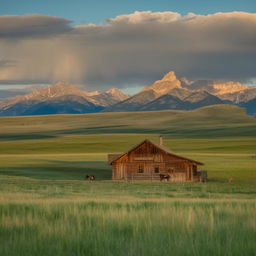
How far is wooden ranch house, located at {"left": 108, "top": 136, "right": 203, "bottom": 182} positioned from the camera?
70812 millimetres

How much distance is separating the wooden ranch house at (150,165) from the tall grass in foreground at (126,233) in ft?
187

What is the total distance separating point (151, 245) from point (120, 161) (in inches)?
2479

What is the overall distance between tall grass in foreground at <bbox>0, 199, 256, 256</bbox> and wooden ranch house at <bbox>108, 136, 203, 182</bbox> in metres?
57.0

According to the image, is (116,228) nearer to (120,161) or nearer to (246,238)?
(246,238)

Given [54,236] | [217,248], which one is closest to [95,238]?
[54,236]

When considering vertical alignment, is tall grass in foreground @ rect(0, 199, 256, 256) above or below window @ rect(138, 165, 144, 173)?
below

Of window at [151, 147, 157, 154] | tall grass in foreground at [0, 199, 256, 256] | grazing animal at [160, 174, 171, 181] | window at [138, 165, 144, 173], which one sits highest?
window at [151, 147, 157, 154]

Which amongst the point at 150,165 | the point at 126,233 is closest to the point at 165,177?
the point at 150,165

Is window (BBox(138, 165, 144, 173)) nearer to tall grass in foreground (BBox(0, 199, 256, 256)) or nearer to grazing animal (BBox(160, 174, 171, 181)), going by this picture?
grazing animal (BBox(160, 174, 171, 181))

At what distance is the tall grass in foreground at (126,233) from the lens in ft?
30.0

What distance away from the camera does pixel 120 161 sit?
7244cm

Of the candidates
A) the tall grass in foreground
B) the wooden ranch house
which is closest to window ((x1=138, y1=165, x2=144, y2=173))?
the wooden ranch house

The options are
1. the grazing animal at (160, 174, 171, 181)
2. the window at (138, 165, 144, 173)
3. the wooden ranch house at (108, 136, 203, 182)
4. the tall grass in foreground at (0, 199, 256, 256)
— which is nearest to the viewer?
the tall grass in foreground at (0, 199, 256, 256)

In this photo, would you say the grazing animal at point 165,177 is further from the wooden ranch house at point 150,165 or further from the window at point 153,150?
the window at point 153,150
